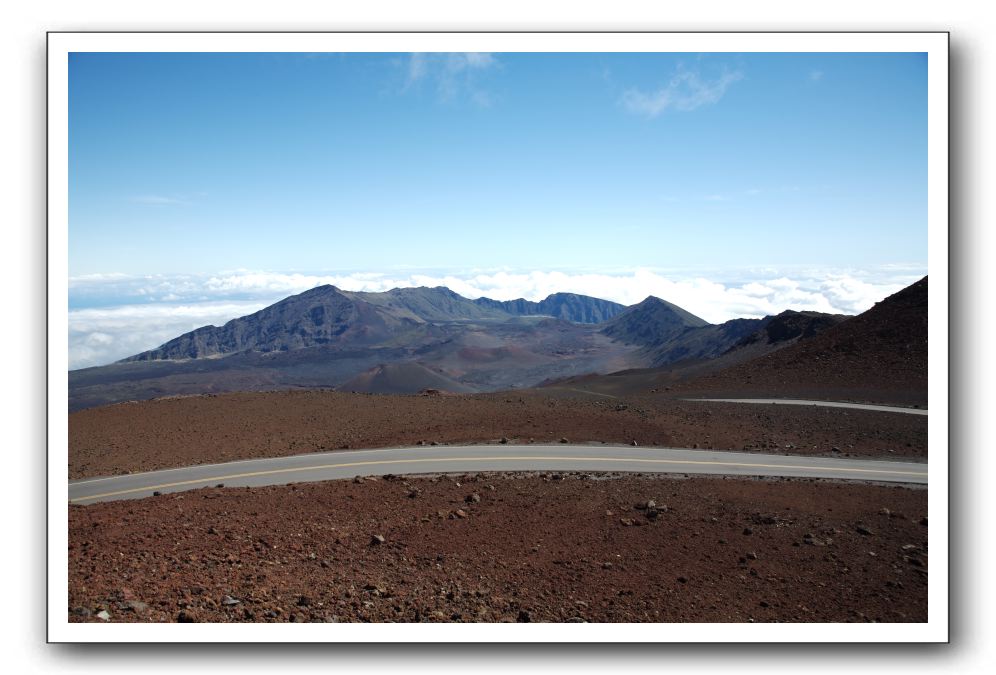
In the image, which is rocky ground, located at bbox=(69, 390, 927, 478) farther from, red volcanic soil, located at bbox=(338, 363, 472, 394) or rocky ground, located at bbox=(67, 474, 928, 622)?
red volcanic soil, located at bbox=(338, 363, 472, 394)

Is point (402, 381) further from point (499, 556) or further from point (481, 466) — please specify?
point (499, 556)

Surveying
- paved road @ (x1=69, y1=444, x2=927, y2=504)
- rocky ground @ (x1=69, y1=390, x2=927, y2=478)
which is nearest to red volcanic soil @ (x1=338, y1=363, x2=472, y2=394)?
rocky ground @ (x1=69, y1=390, x2=927, y2=478)

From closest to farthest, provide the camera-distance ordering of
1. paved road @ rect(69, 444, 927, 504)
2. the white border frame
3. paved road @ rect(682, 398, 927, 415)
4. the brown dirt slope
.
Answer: the white border frame → paved road @ rect(69, 444, 927, 504) → paved road @ rect(682, 398, 927, 415) → the brown dirt slope

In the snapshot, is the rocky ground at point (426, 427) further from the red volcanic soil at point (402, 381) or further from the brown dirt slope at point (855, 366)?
the red volcanic soil at point (402, 381)

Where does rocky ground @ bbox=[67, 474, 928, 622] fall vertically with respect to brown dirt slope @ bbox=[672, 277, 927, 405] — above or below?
below
